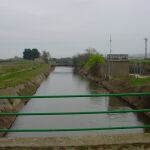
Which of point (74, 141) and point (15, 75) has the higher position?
point (74, 141)

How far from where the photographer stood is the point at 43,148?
521 centimetres

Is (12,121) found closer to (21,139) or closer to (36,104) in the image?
(36,104)

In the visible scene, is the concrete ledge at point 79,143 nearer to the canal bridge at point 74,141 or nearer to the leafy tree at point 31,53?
the canal bridge at point 74,141

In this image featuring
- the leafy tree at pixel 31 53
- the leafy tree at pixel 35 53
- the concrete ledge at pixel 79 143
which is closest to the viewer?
the concrete ledge at pixel 79 143

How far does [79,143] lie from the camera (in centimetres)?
531

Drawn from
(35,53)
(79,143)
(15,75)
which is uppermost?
(35,53)

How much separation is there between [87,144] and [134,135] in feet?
2.61

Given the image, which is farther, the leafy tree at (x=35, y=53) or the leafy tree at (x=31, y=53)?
the leafy tree at (x=31, y=53)

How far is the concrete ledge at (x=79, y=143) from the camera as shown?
523 cm

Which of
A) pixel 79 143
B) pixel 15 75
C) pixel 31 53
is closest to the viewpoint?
pixel 79 143

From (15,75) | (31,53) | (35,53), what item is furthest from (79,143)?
(31,53)

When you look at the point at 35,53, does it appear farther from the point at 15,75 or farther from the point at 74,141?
the point at 74,141

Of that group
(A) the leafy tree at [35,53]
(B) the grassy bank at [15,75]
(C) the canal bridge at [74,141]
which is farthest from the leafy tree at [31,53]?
(C) the canal bridge at [74,141]

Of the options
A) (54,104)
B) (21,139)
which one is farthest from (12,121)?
(21,139)
